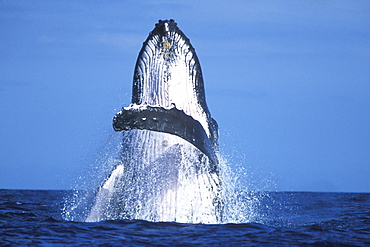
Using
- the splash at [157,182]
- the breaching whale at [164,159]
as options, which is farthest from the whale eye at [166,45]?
the splash at [157,182]

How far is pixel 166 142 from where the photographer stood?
9.27m

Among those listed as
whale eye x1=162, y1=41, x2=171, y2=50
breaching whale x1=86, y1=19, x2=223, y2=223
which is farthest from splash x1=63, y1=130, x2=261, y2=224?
whale eye x1=162, y1=41, x2=171, y2=50

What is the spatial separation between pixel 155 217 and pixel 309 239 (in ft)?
7.61

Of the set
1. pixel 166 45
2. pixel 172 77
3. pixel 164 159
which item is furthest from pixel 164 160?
pixel 166 45

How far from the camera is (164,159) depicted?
9195mm

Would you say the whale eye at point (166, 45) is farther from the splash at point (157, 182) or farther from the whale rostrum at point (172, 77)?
the splash at point (157, 182)

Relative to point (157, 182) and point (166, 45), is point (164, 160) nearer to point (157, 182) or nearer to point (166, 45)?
point (157, 182)

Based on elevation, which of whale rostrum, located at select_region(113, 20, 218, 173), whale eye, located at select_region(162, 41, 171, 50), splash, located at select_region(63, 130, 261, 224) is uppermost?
whale eye, located at select_region(162, 41, 171, 50)

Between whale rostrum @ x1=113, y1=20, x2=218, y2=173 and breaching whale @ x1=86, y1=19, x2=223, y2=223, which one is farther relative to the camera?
whale rostrum @ x1=113, y1=20, x2=218, y2=173

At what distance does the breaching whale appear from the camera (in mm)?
9156

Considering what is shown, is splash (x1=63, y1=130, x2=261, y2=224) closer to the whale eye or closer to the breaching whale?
the breaching whale

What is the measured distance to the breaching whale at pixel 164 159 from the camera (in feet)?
30.0

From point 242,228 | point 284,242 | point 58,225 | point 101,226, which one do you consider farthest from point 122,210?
point 284,242

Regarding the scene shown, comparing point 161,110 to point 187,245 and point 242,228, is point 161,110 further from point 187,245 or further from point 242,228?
point 242,228
